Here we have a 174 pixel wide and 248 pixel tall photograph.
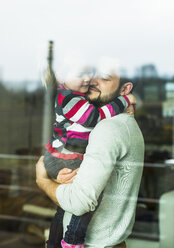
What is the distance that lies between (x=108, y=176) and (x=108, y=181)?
15 mm

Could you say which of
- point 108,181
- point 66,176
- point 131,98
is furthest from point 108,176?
point 131,98

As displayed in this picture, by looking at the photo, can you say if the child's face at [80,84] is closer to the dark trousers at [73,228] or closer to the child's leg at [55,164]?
the child's leg at [55,164]

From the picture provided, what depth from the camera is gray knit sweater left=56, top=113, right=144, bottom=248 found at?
0.97 m

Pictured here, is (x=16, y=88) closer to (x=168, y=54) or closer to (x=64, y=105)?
(x=168, y=54)

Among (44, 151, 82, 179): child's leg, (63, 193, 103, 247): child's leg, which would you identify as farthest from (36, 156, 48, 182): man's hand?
(63, 193, 103, 247): child's leg

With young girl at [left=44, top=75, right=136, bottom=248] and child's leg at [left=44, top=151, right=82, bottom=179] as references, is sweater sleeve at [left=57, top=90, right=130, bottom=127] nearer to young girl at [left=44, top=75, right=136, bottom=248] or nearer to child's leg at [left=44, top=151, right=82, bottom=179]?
young girl at [left=44, top=75, right=136, bottom=248]

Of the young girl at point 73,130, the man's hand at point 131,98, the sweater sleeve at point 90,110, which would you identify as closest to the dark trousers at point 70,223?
the young girl at point 73,130

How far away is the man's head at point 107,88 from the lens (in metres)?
1.00

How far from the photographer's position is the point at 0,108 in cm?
272

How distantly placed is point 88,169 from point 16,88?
1.55 metres

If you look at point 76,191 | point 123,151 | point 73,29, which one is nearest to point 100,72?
point 123,151

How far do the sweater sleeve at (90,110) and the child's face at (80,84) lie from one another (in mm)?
24

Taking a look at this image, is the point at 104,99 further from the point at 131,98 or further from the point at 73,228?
the point at 73,228

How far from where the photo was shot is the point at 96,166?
0.98 meters
